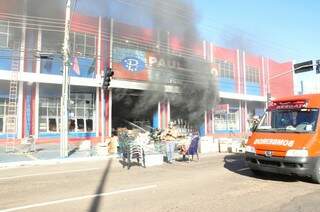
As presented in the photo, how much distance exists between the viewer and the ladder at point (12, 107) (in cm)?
2172

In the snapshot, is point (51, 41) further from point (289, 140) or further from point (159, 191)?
point (289, 140)

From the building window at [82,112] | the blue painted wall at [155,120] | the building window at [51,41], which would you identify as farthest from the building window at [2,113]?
the blue painted wall at [155,120]

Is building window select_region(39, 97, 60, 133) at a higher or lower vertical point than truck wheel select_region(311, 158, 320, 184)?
higher

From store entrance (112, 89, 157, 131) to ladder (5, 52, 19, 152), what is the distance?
7.56m

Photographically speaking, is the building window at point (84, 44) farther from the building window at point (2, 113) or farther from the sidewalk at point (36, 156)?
the sidewalk at point (36, 156)

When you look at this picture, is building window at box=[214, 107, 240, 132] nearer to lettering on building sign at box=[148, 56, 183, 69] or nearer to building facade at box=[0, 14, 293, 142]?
building facade at box=[0, 14, 293, 142]

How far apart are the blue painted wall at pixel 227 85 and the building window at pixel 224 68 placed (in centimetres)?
38

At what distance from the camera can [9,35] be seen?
22.3m

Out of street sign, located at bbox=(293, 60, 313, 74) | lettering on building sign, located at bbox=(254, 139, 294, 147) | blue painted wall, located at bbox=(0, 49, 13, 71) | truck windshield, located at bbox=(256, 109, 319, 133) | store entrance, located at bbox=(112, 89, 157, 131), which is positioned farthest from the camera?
store entrance, located at bbox=(112, 89, 157, 131)

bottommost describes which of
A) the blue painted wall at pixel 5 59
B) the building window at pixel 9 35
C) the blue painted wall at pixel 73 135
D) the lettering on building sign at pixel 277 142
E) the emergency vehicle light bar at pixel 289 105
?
the lettering on building sign at pixel 277 142

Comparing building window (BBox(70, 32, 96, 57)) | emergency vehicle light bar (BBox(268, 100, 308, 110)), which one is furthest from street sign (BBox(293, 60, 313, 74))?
emergency vehicle light bar (BBox(268, 100, 308, 110))

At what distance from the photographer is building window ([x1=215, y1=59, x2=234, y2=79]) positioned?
34.7 m

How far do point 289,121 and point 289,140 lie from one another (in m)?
0.94

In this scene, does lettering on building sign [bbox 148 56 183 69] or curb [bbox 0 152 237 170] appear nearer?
curb [bbox 0 152 237 170]
